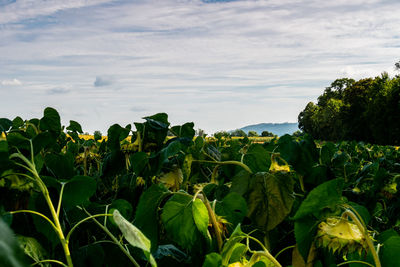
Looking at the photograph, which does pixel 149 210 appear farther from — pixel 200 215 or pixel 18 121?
pixel 18 121

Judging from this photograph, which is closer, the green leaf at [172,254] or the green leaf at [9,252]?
the green leaf at [9,252]

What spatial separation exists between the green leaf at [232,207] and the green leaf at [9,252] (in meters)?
0.88

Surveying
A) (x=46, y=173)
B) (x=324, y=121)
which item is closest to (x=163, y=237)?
(x=46, y=173)

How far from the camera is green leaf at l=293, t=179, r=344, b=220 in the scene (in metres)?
0.91

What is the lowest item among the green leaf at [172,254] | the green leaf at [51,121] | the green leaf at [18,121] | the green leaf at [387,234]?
the green leaf at [387,234]

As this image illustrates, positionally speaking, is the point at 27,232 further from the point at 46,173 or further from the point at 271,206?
the point at 271,206

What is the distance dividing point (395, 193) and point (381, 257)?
204 centimetres

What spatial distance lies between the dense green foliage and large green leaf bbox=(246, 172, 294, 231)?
44450 millimetres

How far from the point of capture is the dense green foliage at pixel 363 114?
42031mm

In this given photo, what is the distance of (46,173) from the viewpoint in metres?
1.30

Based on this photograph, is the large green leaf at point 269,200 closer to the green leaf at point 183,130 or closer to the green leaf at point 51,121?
the green leaf at point 183,130

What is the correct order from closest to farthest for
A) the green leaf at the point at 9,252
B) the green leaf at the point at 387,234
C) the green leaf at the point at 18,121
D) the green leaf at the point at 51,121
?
the green leaf at the point at 9,252
the green leaf at the point at 387,234
the green leaf at the point at 51,121
the green leaf at the point at 18,121

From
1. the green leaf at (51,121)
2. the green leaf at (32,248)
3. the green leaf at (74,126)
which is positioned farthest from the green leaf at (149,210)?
the green leaf at (74,126)

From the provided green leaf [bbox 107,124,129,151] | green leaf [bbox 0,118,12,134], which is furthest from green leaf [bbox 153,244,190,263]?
green leaf [bbox 0,118,12,134]
